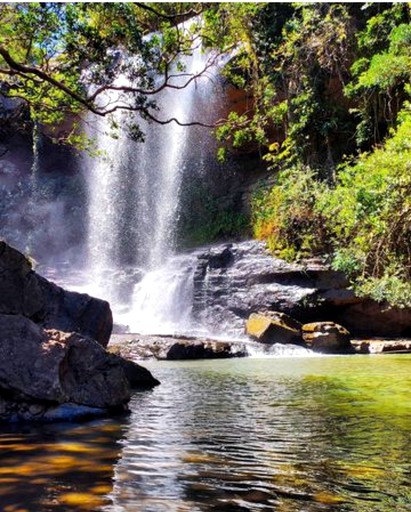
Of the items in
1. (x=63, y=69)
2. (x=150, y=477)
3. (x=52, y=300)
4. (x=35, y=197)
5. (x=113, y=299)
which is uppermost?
(x=35, y=197)

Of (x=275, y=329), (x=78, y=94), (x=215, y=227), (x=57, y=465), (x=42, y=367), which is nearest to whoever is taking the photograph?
(x=57, y=465)

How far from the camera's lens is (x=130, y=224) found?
92.9 ft

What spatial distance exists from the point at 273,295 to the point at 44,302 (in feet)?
36.0

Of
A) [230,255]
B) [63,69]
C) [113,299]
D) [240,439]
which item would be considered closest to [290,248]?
[230,255]

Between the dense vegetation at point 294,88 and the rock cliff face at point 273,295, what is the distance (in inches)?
32.4

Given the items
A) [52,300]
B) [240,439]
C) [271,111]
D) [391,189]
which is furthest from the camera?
[271,111]

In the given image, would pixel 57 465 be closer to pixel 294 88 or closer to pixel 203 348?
pixel 203 348

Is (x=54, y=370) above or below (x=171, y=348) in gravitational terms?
below

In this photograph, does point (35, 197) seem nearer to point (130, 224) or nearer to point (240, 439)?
point (130, 224)

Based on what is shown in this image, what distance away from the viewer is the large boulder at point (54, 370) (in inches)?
219

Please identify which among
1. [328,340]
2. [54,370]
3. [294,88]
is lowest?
[54,370]

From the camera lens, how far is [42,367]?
5.67m

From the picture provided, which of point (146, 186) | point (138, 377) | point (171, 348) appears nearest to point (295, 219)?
point (171, 348)

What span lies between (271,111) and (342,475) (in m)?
17.9
